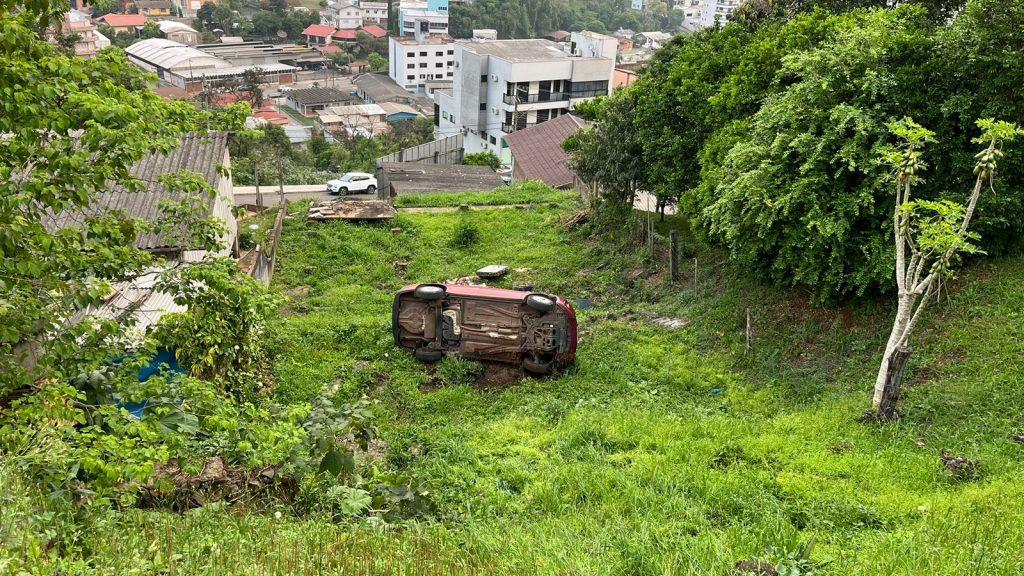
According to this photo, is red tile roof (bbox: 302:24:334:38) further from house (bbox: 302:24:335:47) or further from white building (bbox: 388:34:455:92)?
white building (bbox: 388:34:455:92)

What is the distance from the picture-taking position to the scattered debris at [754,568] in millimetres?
5211

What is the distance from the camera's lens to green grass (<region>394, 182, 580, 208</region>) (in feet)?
76.6

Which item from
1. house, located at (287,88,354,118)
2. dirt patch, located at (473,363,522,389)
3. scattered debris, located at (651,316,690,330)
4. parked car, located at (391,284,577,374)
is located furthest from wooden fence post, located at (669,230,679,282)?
house, located at (287,88,354,118)

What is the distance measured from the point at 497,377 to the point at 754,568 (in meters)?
7.05

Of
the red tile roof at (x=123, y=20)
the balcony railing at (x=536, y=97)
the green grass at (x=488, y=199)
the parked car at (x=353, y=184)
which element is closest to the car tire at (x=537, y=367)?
the green grass at (x=488, y=199)

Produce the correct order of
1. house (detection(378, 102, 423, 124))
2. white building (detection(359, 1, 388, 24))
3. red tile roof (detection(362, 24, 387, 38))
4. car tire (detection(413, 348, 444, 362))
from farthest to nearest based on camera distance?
white building (detection(359, 1, 388, 24)) < red tile roof (detection(362, 24, 387, 38)) < house (detection(378, 102, 423, 124)) < car tire (detection(413, 348, 444, 362))

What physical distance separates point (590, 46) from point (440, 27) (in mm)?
33862

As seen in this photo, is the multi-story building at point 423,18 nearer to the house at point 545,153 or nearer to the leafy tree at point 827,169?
the house at point 545,153

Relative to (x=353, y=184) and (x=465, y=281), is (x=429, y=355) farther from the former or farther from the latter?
(x=353, y=184)

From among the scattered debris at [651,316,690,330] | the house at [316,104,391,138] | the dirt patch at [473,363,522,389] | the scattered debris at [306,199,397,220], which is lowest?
the house at [316,104,391,138]

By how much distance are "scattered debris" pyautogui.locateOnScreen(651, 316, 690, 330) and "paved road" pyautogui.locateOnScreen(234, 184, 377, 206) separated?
590 inches

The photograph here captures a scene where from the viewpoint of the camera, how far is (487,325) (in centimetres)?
1203

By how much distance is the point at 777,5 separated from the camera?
19.3 meters

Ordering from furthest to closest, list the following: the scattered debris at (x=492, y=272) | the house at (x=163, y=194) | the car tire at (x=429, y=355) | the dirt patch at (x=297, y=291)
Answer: the scattered debris at (x=492, y=272) < the dirt patch at (x=297, y=291) < the house at (x=163, y=194) < the car tire at (x=429, y=355)
